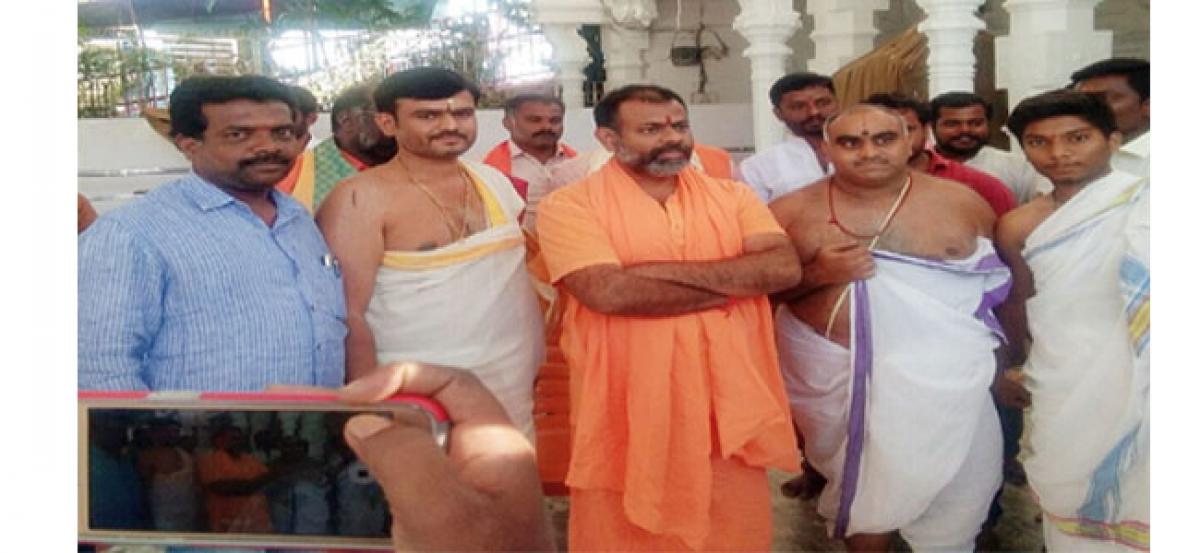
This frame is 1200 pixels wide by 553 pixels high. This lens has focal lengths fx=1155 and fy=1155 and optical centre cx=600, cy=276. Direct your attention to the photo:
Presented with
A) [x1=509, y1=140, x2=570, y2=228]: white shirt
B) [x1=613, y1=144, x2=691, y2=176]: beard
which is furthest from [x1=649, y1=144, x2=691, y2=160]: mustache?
[x1=509, y1=140, x2=570, y2=228]: white shirt

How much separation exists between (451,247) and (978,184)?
103 centimetres

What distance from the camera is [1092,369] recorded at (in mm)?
2055

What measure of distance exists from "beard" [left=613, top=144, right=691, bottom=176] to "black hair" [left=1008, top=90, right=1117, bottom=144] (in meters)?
0.62

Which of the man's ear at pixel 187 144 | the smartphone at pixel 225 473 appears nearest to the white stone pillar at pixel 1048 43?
the smartphone at pixel 225 473

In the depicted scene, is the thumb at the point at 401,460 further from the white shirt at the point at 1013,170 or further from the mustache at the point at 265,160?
the white shirt at the point at 1013,170

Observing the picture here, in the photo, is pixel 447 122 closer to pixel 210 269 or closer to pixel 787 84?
pixel 210 269

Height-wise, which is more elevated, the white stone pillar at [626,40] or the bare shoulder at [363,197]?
the white stone pillar at [626,40]

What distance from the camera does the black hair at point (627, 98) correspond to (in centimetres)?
208

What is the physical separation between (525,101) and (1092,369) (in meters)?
1.12

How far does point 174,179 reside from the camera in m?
1.91

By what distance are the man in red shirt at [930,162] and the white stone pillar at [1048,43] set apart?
0.52ft

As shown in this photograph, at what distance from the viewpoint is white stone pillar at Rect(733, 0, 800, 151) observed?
221cm

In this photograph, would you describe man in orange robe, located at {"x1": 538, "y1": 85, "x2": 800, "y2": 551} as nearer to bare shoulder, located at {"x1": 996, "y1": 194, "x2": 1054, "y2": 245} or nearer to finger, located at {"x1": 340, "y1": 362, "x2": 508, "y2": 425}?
finger, located at {"x1": 340, "y1": 362, "x2": 508, "y2": 425}

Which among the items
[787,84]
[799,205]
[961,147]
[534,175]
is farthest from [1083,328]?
[534,175]
